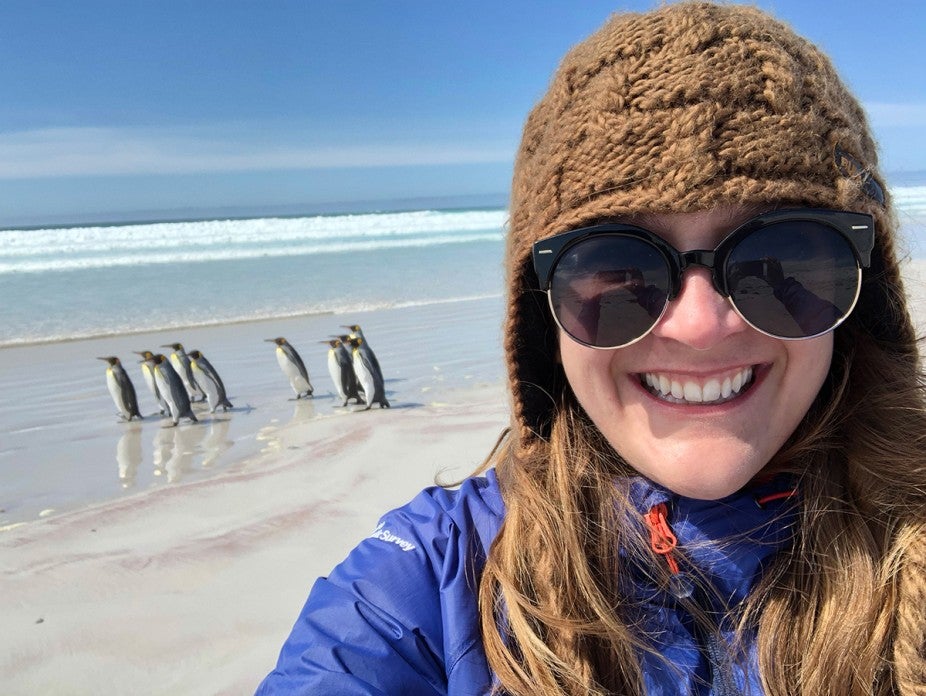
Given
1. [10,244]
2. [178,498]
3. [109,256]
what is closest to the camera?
[178,498]

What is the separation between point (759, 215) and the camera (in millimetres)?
1089

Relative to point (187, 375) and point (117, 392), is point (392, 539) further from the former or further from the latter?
point (187, 375)

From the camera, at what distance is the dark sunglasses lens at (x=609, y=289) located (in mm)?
1106

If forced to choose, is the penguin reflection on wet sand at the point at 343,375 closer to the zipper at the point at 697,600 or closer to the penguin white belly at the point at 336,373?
the penguin white belly at the point at 336,373

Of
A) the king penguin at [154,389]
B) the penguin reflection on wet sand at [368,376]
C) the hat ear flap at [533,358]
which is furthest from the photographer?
the king penguin at [154,389]

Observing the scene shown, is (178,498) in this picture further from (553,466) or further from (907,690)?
(907,690)

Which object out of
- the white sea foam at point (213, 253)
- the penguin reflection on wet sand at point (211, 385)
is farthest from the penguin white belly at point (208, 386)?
the white sea foam at point (213, 253)

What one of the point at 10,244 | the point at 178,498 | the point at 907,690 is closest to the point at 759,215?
the point at 907,690

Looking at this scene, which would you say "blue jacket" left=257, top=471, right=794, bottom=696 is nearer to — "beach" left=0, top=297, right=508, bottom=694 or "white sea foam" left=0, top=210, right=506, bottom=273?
"beach" left=0, top=297, right=508, bottom=694

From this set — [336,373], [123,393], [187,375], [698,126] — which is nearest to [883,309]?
[698,126]

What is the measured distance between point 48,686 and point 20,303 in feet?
39.3

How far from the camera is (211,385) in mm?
6688

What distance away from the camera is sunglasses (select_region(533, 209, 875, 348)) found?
108 cm

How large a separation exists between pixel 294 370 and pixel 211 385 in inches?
31.5
